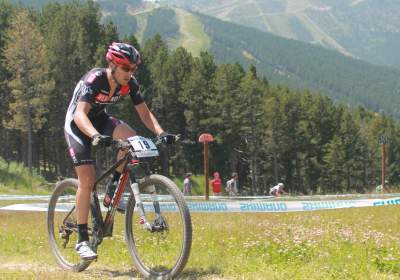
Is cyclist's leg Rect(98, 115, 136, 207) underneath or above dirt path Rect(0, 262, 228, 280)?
above

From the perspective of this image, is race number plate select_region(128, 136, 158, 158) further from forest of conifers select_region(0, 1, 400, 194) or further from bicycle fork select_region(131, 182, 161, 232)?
forest of conifers select_region(0, 1, 400, 194)

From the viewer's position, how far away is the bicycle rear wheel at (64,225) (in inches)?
305

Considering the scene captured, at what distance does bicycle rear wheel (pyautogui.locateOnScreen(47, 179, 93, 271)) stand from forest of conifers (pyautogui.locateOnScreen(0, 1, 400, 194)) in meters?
51.9

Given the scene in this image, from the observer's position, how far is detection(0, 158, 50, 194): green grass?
37594 mm

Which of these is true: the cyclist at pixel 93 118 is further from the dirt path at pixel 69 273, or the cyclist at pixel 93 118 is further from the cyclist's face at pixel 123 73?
the dirt path at pixel 69 273

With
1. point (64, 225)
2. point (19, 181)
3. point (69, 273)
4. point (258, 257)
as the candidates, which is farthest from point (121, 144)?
point (19, 181)

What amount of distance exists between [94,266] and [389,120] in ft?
438

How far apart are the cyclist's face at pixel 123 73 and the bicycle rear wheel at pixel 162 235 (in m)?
1.28

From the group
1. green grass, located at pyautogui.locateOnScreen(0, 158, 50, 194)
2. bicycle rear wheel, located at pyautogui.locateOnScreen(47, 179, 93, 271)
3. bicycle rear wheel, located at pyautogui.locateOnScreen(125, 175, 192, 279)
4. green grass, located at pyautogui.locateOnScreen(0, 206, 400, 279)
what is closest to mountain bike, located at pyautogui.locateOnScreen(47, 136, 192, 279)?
bicycle rear wheel, located at pyautogui.locateOnScreen(125, 175, 192, 279)

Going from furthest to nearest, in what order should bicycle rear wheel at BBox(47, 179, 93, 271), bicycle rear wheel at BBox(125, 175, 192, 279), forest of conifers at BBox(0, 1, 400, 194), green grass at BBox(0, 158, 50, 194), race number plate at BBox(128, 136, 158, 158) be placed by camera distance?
forest of conifers at BBox(0, 1, 400, 194) < green grass at BBox(0, 158, 50, 194) < bicycle rear wheel at BBox(47, 179, 93, 271) < race number plate at BBox(128, 136, 158, 158) < bicycle rear wheel at BBox(125, 175, 192, 279)

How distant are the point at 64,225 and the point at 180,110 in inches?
2944

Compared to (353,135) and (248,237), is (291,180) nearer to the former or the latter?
(353,135)

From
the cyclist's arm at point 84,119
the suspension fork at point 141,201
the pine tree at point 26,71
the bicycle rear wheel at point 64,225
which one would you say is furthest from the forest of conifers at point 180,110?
the suspension fork at point 141,201

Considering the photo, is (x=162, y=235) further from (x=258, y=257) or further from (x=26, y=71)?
(x=26, y=71)
